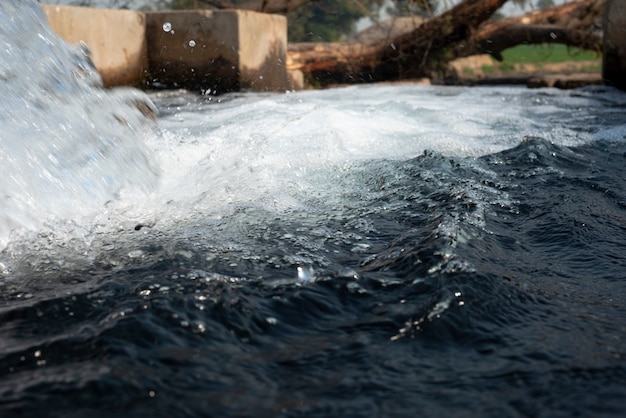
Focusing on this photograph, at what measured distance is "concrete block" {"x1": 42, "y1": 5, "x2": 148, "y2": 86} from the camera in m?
7.39

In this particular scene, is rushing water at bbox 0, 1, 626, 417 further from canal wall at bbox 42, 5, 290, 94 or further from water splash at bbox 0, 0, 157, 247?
canal wall at bbox 42, 5, 290, 94

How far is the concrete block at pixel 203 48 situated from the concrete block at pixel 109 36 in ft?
0.65

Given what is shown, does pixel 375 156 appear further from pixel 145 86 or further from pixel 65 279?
pixel 145 86

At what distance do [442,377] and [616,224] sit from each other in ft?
6.17

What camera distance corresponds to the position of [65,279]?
2500 mm

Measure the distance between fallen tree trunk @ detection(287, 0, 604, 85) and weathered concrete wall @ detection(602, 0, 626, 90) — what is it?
7.99 feet

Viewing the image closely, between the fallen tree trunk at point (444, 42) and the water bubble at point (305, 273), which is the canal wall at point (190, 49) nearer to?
the fallen tree trunk at point (444, 42)

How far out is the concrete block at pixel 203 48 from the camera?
888 centimetres

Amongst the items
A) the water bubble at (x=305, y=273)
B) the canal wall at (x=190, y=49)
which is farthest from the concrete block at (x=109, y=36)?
the water bubble at (x=305, y=273)

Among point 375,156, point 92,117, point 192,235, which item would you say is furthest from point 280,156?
point 192,235

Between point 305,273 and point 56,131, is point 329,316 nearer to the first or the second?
point 305,273

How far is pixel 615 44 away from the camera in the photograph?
32.0 ft

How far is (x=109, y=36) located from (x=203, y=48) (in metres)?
1.22

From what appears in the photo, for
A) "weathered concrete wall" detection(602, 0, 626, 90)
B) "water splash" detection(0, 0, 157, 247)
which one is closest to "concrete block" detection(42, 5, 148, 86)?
"water splash" detection(0, 0, 157, 247)
